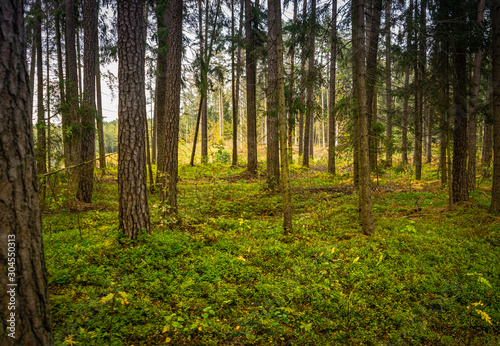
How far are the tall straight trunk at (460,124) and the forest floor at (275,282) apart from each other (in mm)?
1514

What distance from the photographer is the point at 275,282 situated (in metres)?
4.34

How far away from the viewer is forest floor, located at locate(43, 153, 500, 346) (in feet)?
10.7

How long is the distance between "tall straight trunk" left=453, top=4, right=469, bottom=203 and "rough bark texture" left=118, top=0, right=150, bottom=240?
30.6ft

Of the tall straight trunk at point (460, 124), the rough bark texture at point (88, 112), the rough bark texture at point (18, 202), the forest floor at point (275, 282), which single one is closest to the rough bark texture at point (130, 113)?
the forest floor at point (275, 282)

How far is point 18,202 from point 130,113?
3105 millimetres

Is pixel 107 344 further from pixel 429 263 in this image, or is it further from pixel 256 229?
pixel 429 263

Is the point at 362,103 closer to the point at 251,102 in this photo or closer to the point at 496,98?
the point at 496,98

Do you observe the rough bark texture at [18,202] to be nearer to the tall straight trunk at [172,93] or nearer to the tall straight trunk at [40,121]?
the tall straight trunk at [40,121]

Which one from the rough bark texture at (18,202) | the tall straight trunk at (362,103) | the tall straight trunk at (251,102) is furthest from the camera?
the tall straight trunk at (251,102)

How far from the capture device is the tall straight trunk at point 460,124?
7945 mm

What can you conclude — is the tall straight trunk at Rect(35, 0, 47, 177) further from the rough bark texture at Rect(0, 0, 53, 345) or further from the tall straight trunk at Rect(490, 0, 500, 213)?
the tall straight trunk at Rect(490, 0, 500, 213)

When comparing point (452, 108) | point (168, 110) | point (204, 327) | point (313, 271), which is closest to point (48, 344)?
point (204, 327)

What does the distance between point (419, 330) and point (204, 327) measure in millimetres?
3032

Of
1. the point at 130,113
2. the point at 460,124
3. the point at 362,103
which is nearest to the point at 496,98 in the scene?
the point at 460,124
